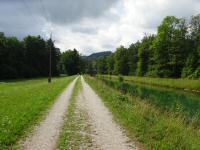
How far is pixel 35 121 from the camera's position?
1327 centimetres

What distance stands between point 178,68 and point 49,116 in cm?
6460

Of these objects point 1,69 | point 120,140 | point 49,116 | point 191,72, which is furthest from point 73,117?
point 1,69

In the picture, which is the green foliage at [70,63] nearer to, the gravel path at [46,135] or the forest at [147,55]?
the forest at [147,55]

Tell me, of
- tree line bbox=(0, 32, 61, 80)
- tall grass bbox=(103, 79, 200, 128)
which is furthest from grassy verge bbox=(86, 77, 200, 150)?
tree line bbox=(0, 32, 61, 80)

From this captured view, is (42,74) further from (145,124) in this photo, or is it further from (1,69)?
(145,124)

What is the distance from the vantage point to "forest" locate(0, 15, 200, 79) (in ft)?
241

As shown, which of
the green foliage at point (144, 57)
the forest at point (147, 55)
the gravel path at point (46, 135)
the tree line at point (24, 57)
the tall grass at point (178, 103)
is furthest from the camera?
the green foliage at point (144, 57)

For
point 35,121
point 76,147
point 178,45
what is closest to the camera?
point 76,147

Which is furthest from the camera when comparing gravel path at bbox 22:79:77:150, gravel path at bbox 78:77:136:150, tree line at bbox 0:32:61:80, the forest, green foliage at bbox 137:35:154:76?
green foliage at bbox 137:35:154:76

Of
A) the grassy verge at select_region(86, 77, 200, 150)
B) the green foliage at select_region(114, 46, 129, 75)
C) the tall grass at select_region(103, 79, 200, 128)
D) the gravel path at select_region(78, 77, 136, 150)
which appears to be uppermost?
the green foliage at select_region(114, 46, 129, 75)

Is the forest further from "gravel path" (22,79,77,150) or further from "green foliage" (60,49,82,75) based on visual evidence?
"gravel path" (22,79,77,150)

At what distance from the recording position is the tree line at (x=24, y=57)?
86688 millimetres

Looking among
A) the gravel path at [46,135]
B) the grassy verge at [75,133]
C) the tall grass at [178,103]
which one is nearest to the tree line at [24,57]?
the tall grass at [178,103]

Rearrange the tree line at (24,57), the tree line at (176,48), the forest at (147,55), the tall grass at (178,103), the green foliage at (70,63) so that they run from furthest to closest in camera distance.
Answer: the green foliage at (70,63) < the tree line at (24,57) < the forest at (147,55) < the tree line at (176,48) < the tall grass at (178,103)
